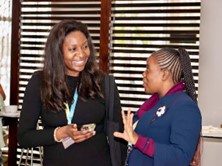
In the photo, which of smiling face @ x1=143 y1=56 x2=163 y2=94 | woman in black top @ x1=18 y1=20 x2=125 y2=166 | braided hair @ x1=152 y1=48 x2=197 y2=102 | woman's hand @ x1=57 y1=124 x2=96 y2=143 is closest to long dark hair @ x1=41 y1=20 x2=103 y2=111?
woman in black top @ x1=18 y1=20 x2=125 y2=166

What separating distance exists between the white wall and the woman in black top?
2230 millimetres

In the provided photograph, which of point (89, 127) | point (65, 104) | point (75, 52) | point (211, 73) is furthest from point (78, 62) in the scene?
point (211, 73)

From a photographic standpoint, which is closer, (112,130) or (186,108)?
(186,108)

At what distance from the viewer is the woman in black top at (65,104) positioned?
194 centimetres

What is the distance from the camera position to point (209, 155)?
4109 mm

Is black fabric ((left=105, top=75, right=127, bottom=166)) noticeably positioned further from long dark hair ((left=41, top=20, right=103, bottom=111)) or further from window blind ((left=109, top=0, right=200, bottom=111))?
window blind ((left=109, top=0, right=200, bottom=111))

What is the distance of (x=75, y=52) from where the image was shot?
200cm

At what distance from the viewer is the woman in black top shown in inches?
76.5

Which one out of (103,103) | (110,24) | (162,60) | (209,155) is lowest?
(209,155)

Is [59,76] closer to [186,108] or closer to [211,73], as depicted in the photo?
[186,108]

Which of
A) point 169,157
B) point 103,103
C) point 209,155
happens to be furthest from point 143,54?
point 169,157

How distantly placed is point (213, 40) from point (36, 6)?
2131mm

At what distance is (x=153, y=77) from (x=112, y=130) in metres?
0.37

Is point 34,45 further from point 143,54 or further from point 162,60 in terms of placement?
point 162,60
